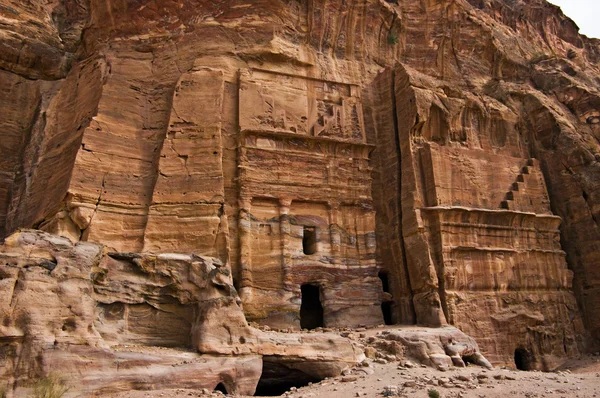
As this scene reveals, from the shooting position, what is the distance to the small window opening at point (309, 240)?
57.2ft

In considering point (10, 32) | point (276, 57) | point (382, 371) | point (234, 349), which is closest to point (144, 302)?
point (234, 349)

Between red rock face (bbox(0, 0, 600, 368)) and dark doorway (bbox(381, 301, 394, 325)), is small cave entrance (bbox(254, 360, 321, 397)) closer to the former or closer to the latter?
red rock face (bbox(0, 0, 600, 368))

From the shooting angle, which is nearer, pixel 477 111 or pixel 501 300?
pixel 501 300

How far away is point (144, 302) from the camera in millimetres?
12117

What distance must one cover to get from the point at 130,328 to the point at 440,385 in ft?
21.8

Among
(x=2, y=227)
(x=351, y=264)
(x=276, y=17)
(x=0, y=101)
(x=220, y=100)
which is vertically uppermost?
(x=276, y=17)

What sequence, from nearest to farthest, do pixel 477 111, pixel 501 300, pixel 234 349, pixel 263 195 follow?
pixel 234 349
pixel 263 195
pixel 501 300
pixel 477 111

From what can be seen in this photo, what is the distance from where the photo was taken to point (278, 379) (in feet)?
42.9

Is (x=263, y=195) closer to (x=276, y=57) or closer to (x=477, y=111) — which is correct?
(x=276, y=57)

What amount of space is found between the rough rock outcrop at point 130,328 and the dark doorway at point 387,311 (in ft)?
16.8

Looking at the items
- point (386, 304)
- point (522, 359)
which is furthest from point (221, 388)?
point (522, 359)

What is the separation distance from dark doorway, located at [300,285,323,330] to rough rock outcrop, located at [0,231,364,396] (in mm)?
4175

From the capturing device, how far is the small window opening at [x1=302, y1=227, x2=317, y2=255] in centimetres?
1742

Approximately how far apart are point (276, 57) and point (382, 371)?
1112 centimetres
